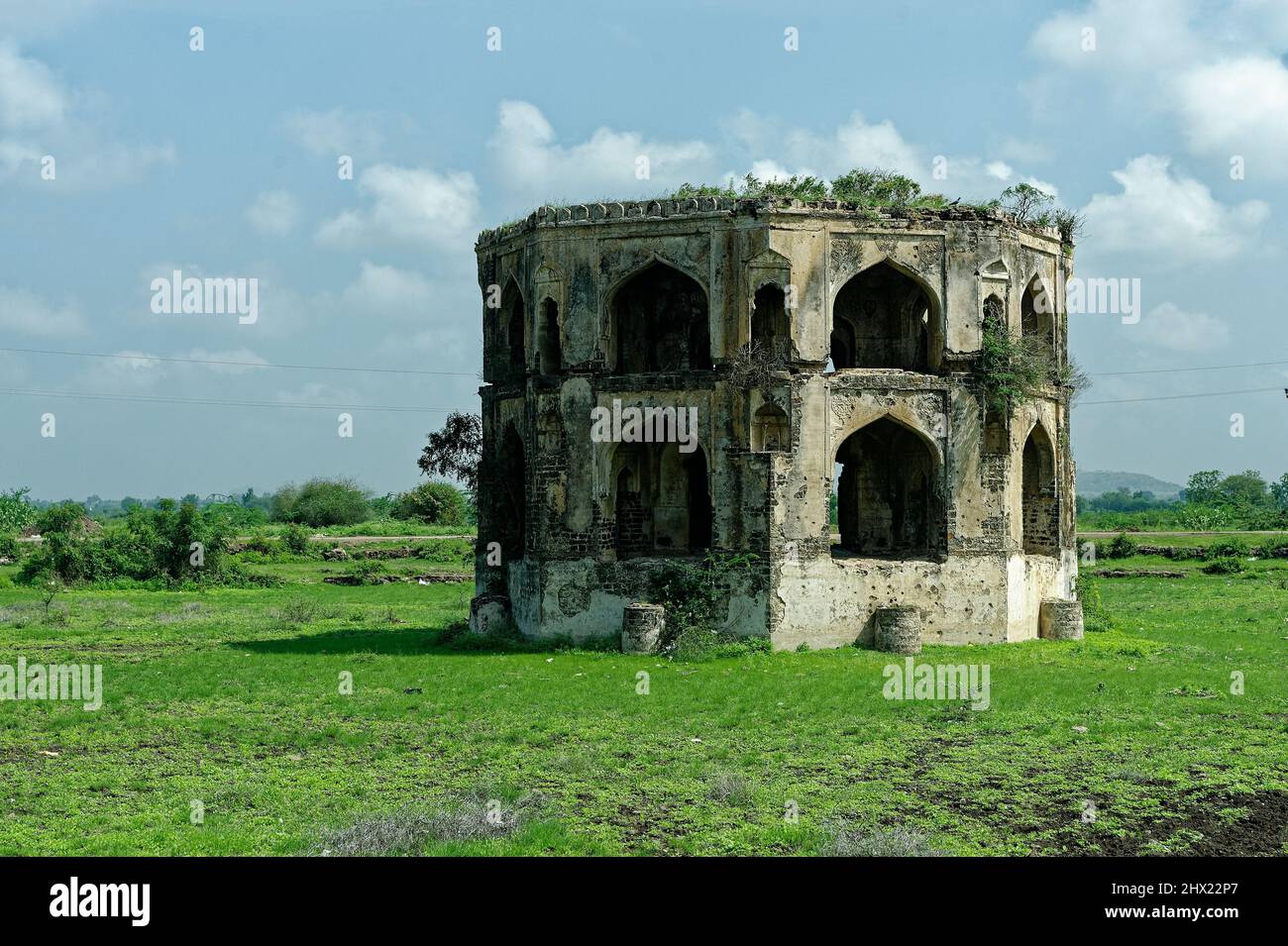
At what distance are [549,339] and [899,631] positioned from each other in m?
9.31

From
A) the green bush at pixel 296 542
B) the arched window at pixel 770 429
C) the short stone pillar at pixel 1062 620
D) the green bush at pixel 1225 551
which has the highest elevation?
the arched window at pixel 770 429

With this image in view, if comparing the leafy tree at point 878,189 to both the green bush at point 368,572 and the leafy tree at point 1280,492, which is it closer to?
the green bush at point 368,572

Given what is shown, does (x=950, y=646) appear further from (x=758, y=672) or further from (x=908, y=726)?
(x=908, y=726)

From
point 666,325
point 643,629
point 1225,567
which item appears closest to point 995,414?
point 666,325

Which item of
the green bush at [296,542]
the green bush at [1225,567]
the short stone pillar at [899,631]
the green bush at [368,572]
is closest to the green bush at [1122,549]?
the green bush at [1225,567]

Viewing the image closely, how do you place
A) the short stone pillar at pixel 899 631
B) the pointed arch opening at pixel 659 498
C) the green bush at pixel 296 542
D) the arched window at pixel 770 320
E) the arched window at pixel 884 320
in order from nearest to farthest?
the short stone pillar at pixel 899 631 < the arched window at pixel 770 320 < the pointed arch opening at pixel 659 498 < the arched window at pixel 884 320 < the green bush at pixel 296 542

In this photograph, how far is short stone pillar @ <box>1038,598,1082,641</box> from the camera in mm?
26172

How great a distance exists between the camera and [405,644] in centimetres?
2703

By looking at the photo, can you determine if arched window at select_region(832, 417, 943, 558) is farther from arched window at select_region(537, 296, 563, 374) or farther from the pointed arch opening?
arched window at select_region(537, 296, 563, 374)

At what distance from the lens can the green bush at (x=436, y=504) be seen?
8338cm

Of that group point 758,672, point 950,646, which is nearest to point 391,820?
point 758,672

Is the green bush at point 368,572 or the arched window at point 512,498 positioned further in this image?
the green bush at point 368,572

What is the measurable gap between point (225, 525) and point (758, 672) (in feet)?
97.6

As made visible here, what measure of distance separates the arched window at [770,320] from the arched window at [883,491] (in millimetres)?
3808
